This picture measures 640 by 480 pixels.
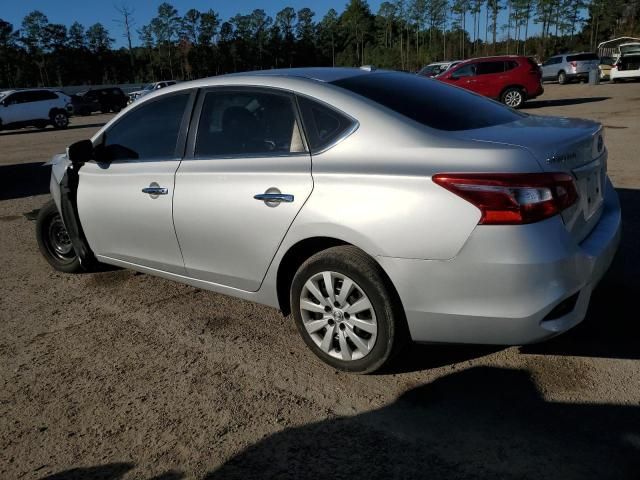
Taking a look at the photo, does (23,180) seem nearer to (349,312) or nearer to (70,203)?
(70,203)

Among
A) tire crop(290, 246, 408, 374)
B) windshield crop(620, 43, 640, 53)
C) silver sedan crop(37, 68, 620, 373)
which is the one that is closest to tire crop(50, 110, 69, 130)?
silver sedan crop(37, 68, 620, 373)

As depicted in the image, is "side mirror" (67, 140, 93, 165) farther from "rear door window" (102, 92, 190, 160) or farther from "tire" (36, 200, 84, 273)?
"tire" (36, 200, 84, 273)

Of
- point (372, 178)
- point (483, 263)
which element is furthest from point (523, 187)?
point (372, 178)

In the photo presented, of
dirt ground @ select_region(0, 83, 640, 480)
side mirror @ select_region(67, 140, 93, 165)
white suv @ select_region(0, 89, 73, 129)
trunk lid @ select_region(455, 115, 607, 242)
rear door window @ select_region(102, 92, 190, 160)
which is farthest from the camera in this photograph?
white suv @ select_region(0, 89, 73, 129)

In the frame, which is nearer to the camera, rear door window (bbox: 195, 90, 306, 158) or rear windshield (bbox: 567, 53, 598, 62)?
rear door window (bbox: 195, 90, 306, 158)

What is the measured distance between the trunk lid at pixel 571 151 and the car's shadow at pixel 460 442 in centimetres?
84

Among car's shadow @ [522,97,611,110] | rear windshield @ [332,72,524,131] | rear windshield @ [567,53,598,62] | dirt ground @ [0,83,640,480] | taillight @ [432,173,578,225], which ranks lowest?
car's shadow @ [522,97,611,110]

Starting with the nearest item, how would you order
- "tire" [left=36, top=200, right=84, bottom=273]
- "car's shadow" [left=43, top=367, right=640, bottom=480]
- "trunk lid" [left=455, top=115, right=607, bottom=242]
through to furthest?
1. "car's shadow" [left=43, top=367, right=640, bottom=480]
2. "trunk lid" [left=455, top=115, right=607, bottom=242]
3. "tire" [left=36, top=200, right=84, bottom=273]

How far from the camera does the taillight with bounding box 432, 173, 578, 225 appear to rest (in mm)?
2416

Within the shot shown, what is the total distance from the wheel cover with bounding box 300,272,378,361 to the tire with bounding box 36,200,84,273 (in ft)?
8.74

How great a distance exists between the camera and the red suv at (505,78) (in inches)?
732

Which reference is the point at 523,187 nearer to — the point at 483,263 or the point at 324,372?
the point at 483,263

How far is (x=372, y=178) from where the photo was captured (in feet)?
8.81

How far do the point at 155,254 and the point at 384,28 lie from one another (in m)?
102
